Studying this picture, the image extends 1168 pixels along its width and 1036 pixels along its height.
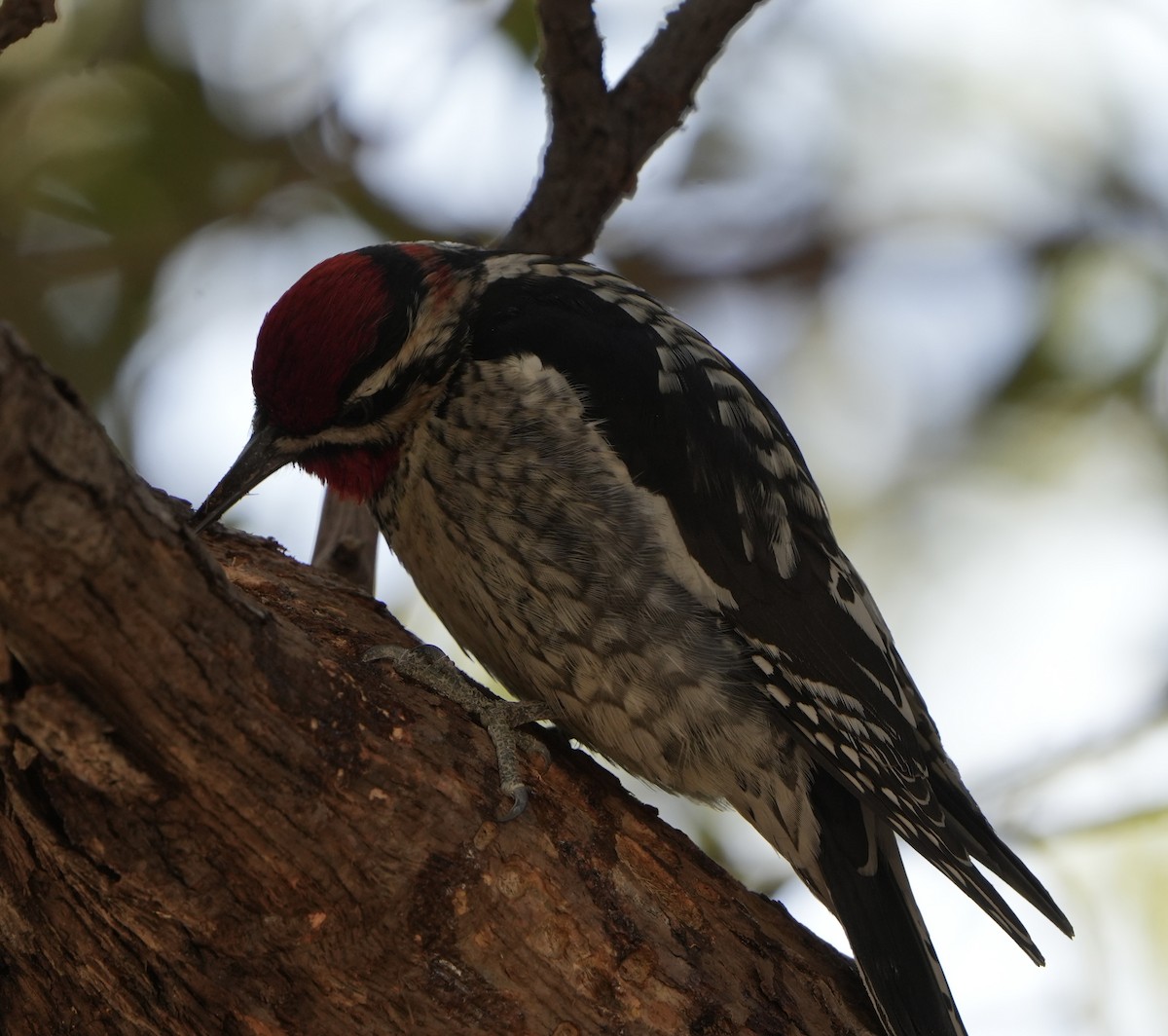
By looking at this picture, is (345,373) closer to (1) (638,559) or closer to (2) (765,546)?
(1) (638,559)

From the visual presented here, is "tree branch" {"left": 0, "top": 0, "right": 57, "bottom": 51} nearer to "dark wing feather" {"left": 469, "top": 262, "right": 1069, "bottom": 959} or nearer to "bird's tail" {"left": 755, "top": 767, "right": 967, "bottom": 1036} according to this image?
"dark wing feather" {"left": 469, "top": 262, "right": 1069, "bottom": 959}

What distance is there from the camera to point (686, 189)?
14.7ft

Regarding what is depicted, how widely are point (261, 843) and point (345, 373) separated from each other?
94 centimetres

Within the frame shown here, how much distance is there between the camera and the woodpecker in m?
2.16

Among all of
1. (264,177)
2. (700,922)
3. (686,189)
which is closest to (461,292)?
(700,922)

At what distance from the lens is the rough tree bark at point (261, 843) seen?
4.61ft

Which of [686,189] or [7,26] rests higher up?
[686,189]

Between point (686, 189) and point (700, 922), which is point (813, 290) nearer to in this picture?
point (686, 189)

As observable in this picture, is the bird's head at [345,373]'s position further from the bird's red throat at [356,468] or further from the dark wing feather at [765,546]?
the dark wing feather at [765,546]

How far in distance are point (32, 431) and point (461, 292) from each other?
4.42 feet

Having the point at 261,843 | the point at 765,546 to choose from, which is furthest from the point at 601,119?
the point at 261,843

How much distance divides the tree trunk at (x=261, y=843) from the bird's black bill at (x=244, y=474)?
1.11ft

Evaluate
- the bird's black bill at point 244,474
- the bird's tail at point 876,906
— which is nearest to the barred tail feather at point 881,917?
the bird's tail at point 876,906

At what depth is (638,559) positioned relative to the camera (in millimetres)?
2174
